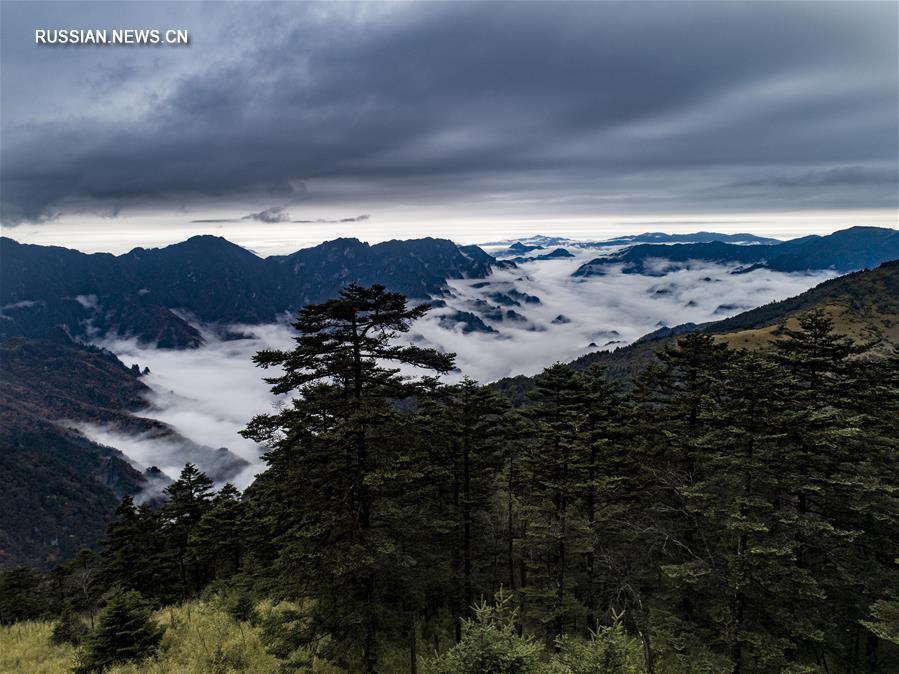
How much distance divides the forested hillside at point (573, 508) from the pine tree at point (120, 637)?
0.07 metres

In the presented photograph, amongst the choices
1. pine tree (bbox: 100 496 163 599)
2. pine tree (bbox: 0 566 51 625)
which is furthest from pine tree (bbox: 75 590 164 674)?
pine tree (bbox: 100 496 163 599)

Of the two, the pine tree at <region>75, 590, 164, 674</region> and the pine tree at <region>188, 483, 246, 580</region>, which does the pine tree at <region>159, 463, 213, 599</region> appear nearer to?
the pine tree at <region>188, 483, 246, 580</region>

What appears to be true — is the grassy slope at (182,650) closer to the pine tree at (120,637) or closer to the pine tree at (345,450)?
the pine tree at (120,637)

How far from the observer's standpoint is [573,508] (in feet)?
85.1

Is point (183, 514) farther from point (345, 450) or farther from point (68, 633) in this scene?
point (345, 450)

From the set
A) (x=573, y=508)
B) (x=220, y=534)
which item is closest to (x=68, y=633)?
(x=220, y=534)

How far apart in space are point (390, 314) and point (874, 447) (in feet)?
72.5

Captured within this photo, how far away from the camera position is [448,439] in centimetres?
2580

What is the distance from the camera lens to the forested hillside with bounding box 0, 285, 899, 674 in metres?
16.8

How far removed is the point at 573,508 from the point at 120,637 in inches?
820

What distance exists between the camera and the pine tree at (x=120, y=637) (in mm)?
17078

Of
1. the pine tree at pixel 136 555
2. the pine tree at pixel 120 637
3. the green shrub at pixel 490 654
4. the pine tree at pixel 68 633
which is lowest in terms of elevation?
the pine tree at pixel 136 555

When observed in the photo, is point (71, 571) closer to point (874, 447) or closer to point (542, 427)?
point (542, 427)

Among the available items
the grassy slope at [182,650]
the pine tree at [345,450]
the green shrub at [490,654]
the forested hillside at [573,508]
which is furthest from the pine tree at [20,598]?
the green shrub at [490,654]
